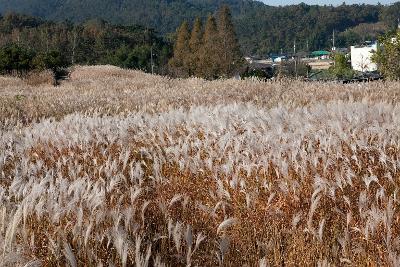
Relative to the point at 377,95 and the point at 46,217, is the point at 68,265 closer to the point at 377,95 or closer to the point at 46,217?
the point at 46,217

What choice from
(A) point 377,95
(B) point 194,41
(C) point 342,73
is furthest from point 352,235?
(C) point 342,73

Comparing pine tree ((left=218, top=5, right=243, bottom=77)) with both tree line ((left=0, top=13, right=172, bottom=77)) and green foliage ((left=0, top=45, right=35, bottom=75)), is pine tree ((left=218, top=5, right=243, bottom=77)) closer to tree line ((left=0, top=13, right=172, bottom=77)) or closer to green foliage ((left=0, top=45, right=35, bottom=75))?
tree line ((left=0, top=13, right=172, bottom=77))

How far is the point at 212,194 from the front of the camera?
2.97 meters

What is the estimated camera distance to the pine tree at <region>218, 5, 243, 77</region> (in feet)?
143

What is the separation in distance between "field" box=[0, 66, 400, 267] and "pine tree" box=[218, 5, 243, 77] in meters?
37.8

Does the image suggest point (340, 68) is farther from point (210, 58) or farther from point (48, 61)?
point (48, 61)

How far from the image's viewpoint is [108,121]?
6035mm

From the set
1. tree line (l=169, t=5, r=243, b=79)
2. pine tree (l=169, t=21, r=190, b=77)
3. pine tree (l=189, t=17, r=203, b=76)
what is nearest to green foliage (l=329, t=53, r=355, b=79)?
tree line (l=169, t=5, r=243, b=79)

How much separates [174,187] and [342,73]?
191ft

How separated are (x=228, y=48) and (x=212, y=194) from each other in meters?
42.7

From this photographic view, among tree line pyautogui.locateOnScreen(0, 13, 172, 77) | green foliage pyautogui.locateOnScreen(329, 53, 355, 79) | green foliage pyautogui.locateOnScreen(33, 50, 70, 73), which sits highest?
tree line pyautogui.locateOnScreen(0, 13, 172, 77)

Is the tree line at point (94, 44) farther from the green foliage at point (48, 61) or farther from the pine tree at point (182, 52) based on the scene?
the green foliage at point (48, 61)

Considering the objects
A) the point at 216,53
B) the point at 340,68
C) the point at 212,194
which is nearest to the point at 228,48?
the point at 216,53

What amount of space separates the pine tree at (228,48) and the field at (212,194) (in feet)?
124
